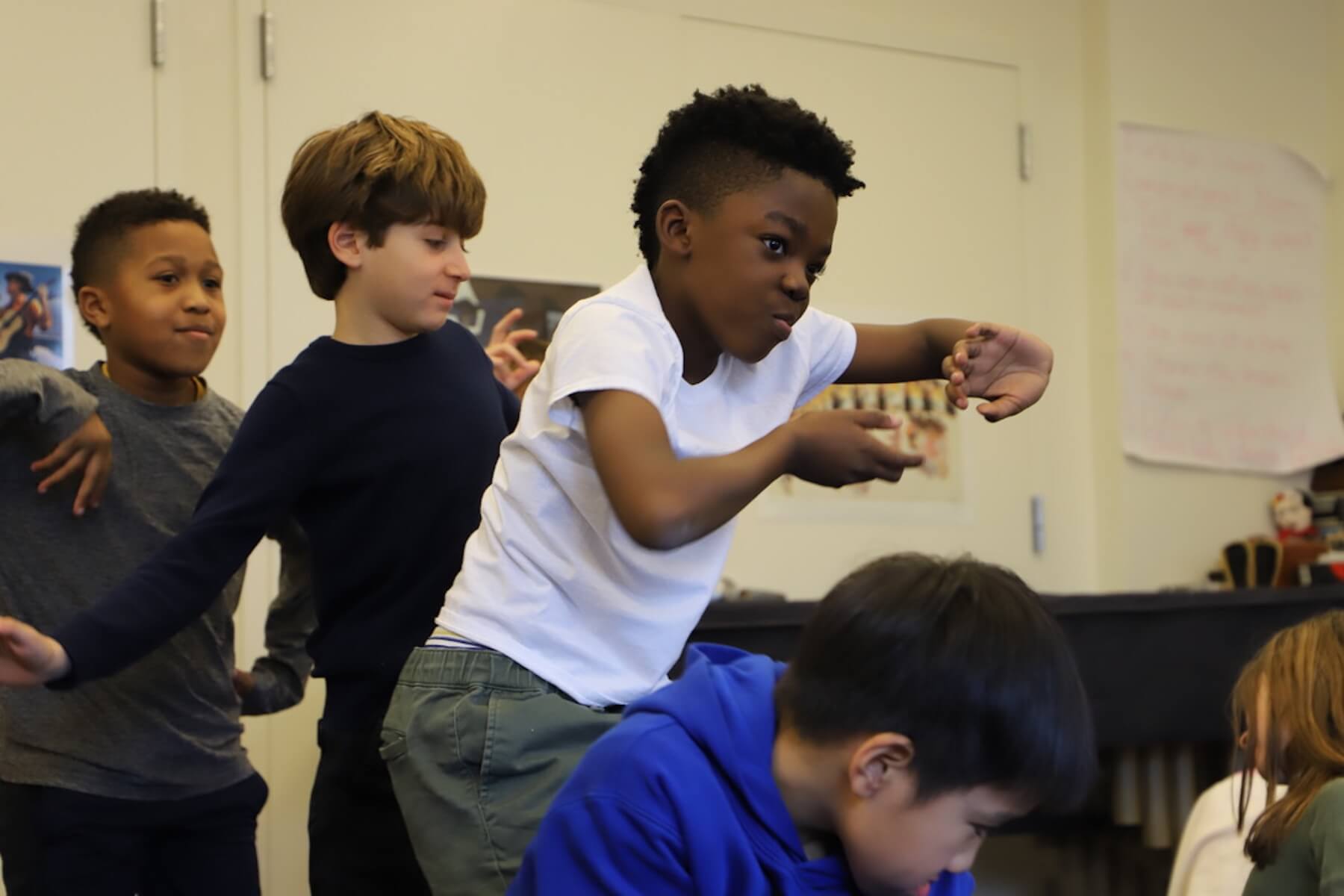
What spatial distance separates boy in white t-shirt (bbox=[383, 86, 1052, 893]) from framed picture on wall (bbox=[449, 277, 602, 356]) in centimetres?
174

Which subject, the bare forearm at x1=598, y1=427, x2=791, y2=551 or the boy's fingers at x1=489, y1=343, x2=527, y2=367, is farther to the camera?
the boy's fingers at x1=489, y1=343, x2=527, y2=367

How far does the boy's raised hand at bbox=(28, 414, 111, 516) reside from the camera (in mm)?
1715

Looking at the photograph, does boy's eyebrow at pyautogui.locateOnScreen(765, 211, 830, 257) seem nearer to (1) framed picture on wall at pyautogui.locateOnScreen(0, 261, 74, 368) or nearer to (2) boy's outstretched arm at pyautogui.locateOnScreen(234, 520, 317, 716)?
(2) boy's outstretched arm at pyautogui.locateOnScreen(234, 520, 317, 716)

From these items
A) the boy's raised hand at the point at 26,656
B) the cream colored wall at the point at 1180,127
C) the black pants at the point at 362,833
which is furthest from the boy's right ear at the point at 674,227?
the cream colored wall at the point at 1180,127

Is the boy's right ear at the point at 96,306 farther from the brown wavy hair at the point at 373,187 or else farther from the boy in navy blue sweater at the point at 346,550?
the boy in navy blue sweater at the point at 346,550

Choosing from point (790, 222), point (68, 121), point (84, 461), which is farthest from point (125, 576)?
point (68, 121)

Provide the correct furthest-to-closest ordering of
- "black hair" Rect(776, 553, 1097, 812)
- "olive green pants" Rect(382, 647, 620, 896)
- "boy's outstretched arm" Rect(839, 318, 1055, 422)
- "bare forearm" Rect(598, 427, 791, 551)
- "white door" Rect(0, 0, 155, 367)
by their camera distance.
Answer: "white door" Rect(0, 0, 155, 367), "boy's outstretched arm" Rect(839, 318, 1055, 422), "olive green pants" Rect(382, 647, 620, 896), "bare forearm" Rect(598, 427, 791, 551), "black hair" Rect(776, 553, 1097, 812)

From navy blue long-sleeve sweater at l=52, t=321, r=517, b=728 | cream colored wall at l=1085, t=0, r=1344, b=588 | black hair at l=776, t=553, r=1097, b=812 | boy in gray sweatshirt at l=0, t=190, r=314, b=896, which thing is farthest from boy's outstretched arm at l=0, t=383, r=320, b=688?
cream colored wall at l=1085, t=0, r=1344, b=588

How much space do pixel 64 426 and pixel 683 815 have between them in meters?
1.06

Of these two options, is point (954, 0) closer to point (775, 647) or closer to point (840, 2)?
point (840, 2)

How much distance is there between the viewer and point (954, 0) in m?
3.74

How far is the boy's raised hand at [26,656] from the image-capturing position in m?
1.37

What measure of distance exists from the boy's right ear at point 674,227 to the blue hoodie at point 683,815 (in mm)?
417

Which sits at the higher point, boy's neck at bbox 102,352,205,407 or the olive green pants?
boy's neck at bbox 102,352,205,407
